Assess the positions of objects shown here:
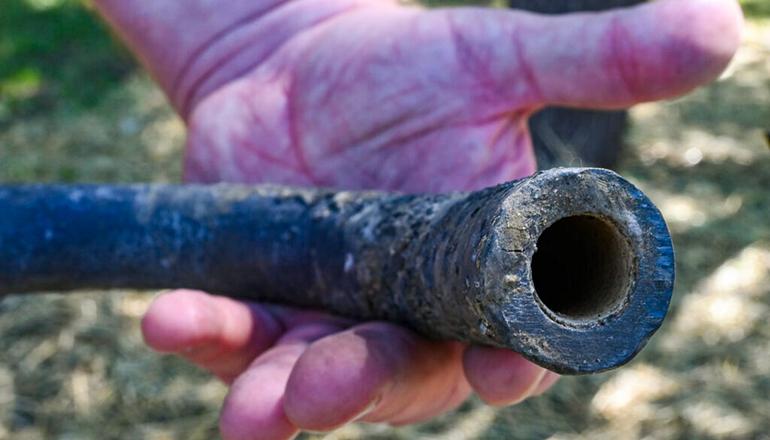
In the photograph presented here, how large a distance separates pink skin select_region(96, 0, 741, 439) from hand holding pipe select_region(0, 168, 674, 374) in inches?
4.1

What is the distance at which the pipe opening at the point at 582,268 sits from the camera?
3.54 ft

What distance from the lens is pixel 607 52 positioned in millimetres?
1722

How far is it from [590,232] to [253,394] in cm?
65

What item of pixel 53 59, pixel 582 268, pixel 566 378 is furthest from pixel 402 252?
pixel 53 59

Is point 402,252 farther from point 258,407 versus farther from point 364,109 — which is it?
point 364,109

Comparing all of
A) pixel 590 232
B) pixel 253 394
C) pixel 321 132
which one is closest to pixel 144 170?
pixel 321 132

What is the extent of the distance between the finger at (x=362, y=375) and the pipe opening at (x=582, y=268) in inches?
13.8

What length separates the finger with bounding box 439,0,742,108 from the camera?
65.8 inches

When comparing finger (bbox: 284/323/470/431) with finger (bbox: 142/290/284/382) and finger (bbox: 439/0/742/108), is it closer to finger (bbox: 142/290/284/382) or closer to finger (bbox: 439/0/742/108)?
finger (bbox: 142/290/284/382)

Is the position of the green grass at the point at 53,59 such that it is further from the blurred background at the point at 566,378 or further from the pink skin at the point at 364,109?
the pink skin at the point at 364,109

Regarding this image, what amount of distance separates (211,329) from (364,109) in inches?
27.0

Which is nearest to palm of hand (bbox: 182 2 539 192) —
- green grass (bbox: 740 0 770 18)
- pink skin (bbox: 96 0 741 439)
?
pink skin (bbox: 96 0 741 439)

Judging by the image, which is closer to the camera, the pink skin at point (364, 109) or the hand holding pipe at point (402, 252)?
the hand holding pipe at point (402, 252)

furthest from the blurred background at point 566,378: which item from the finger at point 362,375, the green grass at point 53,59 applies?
the finger at point 362,375
